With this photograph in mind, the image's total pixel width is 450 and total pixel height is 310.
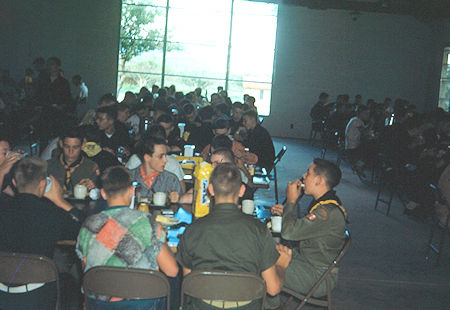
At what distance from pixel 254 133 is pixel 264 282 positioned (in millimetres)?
4519

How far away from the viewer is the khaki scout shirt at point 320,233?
309 cm

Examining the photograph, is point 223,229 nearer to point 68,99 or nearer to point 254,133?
point 254,133

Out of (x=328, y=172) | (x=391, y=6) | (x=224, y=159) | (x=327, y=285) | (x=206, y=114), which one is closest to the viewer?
(x=327, y=285)

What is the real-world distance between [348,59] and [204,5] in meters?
4.44

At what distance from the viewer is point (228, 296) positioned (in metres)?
2.29

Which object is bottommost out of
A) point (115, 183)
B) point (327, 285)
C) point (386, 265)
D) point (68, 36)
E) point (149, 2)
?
point (386, 265)

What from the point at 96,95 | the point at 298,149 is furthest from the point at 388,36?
the point at 96,95

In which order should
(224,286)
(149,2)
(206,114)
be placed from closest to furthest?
(224,286) → (206,114) → (149,2)

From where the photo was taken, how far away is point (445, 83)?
14.8 m

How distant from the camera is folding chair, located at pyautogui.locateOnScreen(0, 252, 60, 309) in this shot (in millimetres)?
2395

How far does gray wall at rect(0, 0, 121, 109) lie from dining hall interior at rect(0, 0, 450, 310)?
0.13 ft

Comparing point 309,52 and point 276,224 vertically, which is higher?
point 309,52

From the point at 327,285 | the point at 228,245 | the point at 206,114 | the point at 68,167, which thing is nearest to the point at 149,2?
the point at 206,114

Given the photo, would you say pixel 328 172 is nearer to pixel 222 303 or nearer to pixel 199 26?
pixel 222 303
